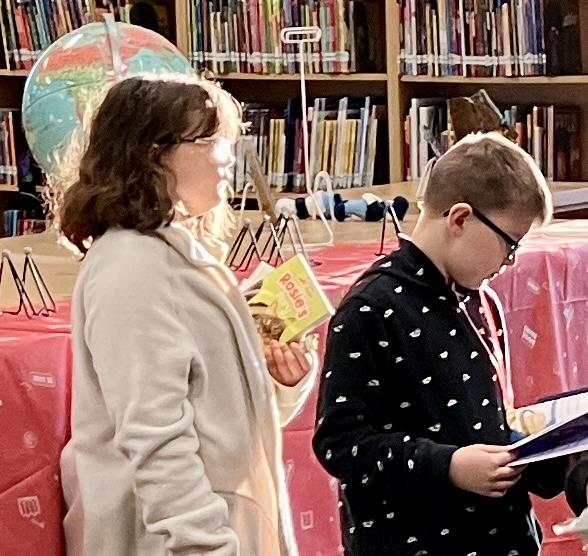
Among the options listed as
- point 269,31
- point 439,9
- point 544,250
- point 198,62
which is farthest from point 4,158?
point 544,250

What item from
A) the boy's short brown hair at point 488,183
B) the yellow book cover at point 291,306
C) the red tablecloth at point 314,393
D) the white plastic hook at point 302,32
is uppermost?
the white plastic hook at point 302,32

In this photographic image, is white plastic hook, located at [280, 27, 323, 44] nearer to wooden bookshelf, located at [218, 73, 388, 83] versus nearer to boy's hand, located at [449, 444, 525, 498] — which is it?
wooden bookshelf, located at [218, 73, 388, 83]

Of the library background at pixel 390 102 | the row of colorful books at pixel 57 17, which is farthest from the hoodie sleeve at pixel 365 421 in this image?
the row of colorful books at pixel 57 17

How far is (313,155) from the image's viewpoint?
4281 mm

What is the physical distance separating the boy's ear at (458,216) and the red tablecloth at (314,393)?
0.45 metres

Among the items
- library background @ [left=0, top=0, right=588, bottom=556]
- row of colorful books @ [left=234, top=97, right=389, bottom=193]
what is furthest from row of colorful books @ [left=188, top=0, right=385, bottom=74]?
row of colorful books @ [left=234, top=97, right=389, bottom=193]

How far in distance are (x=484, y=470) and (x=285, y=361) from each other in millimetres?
309

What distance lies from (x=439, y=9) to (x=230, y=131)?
2.54m

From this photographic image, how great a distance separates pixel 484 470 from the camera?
4.80 ft

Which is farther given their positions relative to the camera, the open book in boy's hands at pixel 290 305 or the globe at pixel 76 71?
the globe at pixel 76 71

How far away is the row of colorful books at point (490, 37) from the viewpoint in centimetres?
378

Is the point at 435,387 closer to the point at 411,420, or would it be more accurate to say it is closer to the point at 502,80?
the point at 411,420

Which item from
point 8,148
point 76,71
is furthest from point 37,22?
point 76,71

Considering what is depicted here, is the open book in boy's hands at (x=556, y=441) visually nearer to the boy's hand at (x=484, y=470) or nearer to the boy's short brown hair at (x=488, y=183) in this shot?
the boy's hand at (x=484, y=470)
